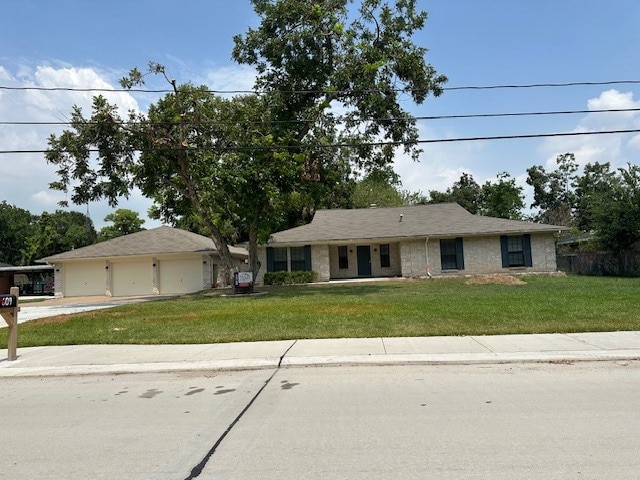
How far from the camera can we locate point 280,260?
106ft

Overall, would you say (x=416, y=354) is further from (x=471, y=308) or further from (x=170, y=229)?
(x=170, y=229)

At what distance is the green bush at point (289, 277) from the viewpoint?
31.2 meters

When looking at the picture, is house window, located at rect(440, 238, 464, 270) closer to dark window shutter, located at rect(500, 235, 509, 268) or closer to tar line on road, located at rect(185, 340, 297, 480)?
dark window shutter, located at rect(500, 235, 509, 268)

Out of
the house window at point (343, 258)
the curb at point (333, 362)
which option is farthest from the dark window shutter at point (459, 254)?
the curb at point (333, 362)

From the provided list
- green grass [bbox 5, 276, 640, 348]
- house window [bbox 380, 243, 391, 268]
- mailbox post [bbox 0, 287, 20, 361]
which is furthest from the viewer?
house window [bbox 380, 243, 391, 268]

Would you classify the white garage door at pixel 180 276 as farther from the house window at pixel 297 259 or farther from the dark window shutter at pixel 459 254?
the dark window shutter at pixel 459 254

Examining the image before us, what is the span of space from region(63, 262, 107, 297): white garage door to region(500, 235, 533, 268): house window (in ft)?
82.3

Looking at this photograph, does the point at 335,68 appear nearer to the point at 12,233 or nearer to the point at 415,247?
the point at 415,247

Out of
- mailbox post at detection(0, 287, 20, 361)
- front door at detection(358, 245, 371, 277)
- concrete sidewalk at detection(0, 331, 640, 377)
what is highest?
front door at detection(358, 245, 371, 277)

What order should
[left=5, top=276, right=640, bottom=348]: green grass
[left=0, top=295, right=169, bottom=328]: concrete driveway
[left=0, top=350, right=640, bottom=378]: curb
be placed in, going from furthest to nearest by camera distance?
[left=0, top=295, right=169, bottom=328]: concrete driveway → [left=5, top=276, right=640, bottom=348]: green grass → [left=0, top=350, right=640, bottom=378]: curb

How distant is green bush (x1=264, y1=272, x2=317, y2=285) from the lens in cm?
3116

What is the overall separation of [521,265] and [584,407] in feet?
86.1

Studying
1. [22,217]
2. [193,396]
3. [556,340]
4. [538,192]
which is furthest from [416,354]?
[22,217]

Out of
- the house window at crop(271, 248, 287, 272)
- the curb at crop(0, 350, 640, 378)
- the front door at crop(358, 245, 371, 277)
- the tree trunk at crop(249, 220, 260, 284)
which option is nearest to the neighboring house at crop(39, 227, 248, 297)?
the house window at crop(271, 248, 287, 272)
